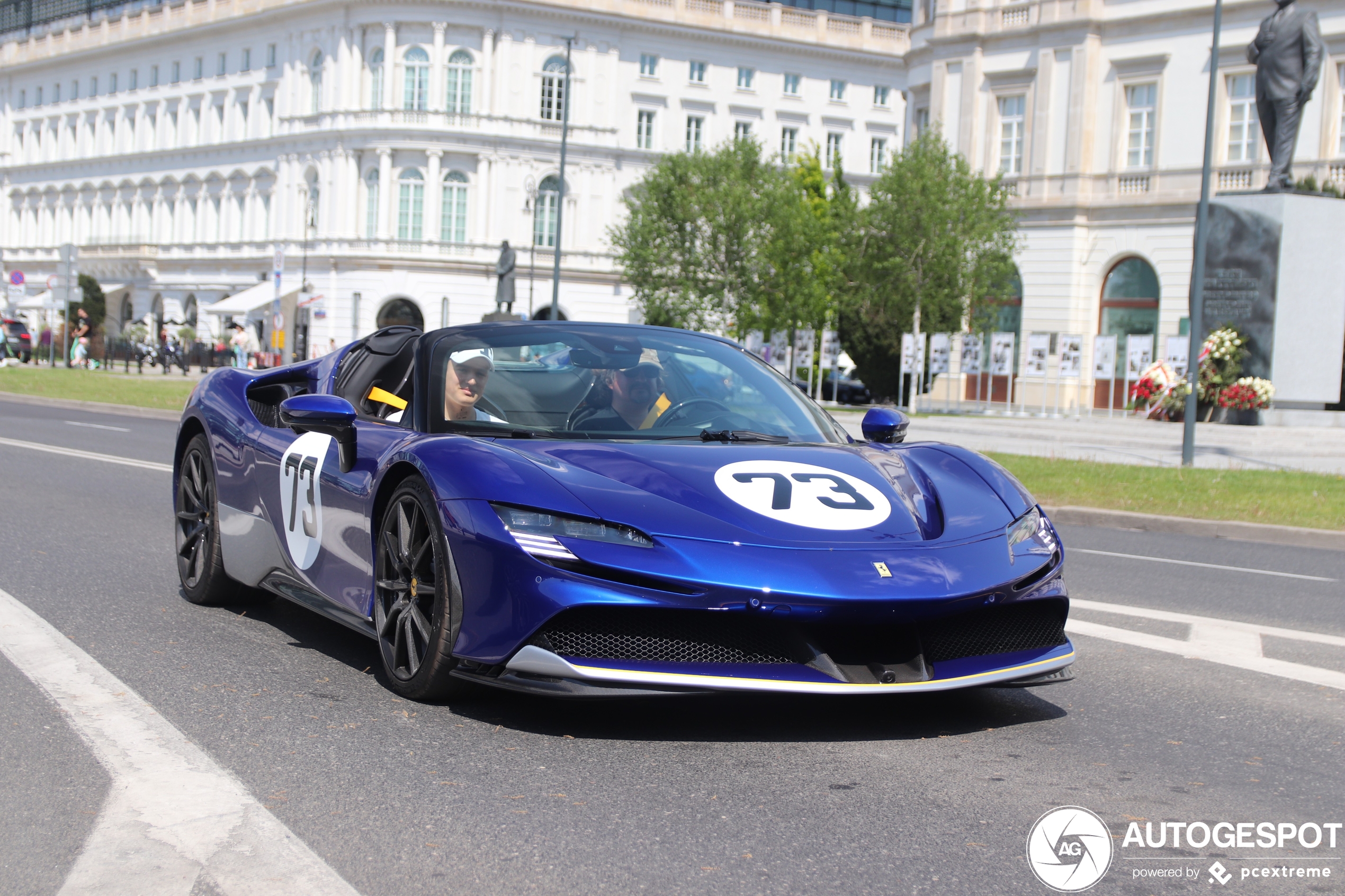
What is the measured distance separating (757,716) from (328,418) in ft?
5.86

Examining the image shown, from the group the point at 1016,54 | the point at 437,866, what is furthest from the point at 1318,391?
the point at 437,866

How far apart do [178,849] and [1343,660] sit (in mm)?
4870

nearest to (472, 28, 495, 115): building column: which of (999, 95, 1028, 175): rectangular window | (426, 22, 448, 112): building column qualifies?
(426, 22, 448, 112): building column

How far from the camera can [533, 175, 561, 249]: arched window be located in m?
68.9

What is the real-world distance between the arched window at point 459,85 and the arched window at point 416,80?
100 cm

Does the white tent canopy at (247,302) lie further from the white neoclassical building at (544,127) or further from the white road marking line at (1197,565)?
the white road marking line at (1197,565)

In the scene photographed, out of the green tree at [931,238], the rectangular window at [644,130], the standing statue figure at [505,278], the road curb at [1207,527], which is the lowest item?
the road curb at [1207,527]

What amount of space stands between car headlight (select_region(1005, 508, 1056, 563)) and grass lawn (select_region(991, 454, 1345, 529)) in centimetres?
890

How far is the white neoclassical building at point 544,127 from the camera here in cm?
4388

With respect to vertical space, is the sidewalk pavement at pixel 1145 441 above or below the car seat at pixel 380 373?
below

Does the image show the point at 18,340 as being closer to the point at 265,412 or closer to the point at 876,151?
the point at 876,151

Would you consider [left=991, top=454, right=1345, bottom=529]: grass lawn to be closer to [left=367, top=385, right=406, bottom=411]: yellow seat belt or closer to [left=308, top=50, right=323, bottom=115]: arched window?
[left=367, top=385, right=406, bottom=411]: yellow seat belt

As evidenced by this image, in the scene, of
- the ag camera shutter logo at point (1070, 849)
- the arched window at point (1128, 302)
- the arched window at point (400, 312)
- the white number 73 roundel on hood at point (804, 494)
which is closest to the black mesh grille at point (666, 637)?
the white number 73 roundel on hood at point (804, 494)

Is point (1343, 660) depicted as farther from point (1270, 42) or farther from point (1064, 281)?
point (1064, 281)
